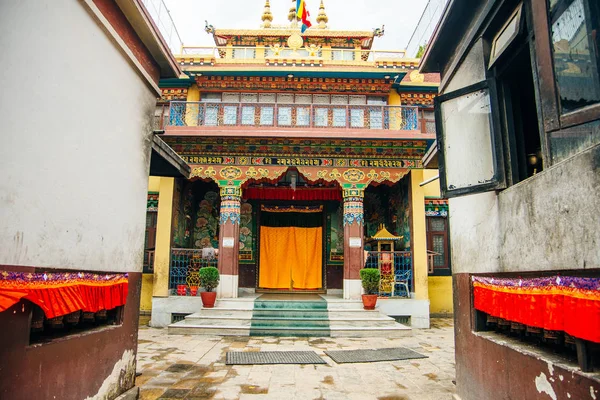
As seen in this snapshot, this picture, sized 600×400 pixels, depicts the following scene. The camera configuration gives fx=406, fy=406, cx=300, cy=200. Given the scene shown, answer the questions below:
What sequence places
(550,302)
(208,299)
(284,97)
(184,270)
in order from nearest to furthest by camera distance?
(550,302)
(208,299)
(184,270)
(284,97)

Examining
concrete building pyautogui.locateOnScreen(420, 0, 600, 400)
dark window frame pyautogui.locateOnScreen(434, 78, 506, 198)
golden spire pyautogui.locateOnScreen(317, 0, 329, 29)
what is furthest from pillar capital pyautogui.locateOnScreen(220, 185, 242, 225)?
golden spire pyautogui.locateOnScreen(317, 0, 329, 29)

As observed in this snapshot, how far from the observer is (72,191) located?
3549mm

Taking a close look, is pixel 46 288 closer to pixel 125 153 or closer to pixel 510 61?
pixel 125 153

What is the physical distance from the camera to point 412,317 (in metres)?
11.2

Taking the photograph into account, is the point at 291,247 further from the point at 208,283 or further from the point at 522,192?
the point at 522,192

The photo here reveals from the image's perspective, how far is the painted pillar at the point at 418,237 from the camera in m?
11.5

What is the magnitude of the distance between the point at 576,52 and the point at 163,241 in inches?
432

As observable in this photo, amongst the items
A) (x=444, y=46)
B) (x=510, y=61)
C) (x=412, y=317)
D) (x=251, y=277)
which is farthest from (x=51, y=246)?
(x=251, y=277)

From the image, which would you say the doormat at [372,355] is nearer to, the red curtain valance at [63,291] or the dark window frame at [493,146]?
the dark window frame at [493,146]

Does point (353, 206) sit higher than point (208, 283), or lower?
higher

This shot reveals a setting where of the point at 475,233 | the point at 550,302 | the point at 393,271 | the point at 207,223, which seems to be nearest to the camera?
the point at 550,302

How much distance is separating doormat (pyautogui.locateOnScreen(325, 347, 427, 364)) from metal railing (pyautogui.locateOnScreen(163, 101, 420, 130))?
6589 mm

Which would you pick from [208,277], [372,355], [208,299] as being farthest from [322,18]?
[372,355]

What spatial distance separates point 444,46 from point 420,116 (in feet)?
28.6
